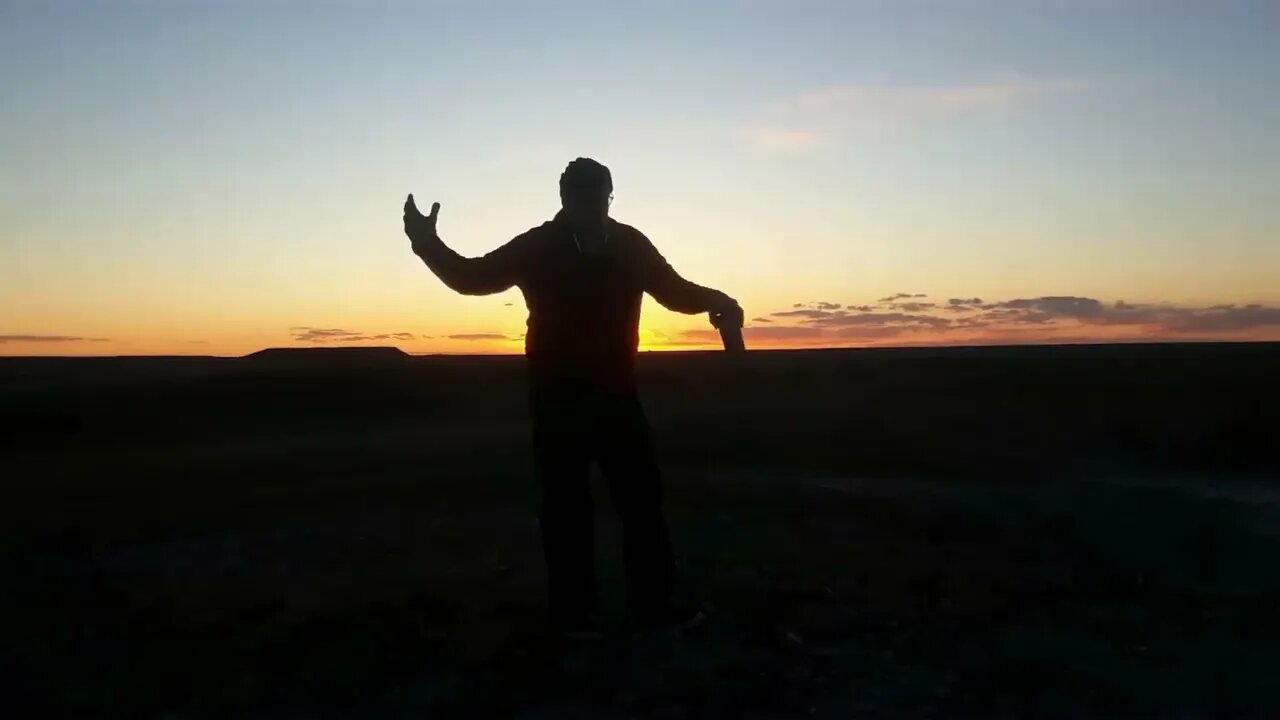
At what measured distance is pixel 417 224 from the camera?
5.51 m

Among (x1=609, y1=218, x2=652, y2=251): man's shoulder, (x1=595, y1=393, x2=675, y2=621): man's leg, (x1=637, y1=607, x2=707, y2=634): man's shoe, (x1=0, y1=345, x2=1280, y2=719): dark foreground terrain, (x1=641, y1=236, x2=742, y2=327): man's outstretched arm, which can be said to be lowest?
(x1=0, y1=345, x2=1280, y2=719): dark foreground terrain

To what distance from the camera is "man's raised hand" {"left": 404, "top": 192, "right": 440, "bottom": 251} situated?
18.0ft

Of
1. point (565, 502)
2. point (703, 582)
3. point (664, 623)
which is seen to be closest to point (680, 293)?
point (565, 502)

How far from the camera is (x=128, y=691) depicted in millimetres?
5102

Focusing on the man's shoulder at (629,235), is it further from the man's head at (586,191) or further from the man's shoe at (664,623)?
the man's shoe at (664,623)

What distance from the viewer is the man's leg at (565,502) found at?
5641mm

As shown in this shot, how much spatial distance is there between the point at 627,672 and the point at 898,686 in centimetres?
109

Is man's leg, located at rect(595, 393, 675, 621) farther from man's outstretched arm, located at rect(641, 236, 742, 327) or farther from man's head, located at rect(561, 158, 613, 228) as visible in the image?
man's head, located at rect(561, 158, 613, 228)

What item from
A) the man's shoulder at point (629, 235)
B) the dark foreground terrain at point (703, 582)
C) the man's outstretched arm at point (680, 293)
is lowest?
the dark foreground terrain at point (703, 582)

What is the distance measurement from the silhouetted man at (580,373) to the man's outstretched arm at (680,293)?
8 centimetres

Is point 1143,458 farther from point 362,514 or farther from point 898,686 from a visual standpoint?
point 898,686

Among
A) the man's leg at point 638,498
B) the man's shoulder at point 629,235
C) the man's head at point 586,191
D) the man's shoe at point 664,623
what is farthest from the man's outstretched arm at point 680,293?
the man's shoe at point 664,623

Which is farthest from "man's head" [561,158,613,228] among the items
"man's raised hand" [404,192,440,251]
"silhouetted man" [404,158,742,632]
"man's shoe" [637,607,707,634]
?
"man's shoe" [637,607,707,634]

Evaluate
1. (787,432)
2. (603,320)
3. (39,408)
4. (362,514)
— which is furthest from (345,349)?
(603,320)
